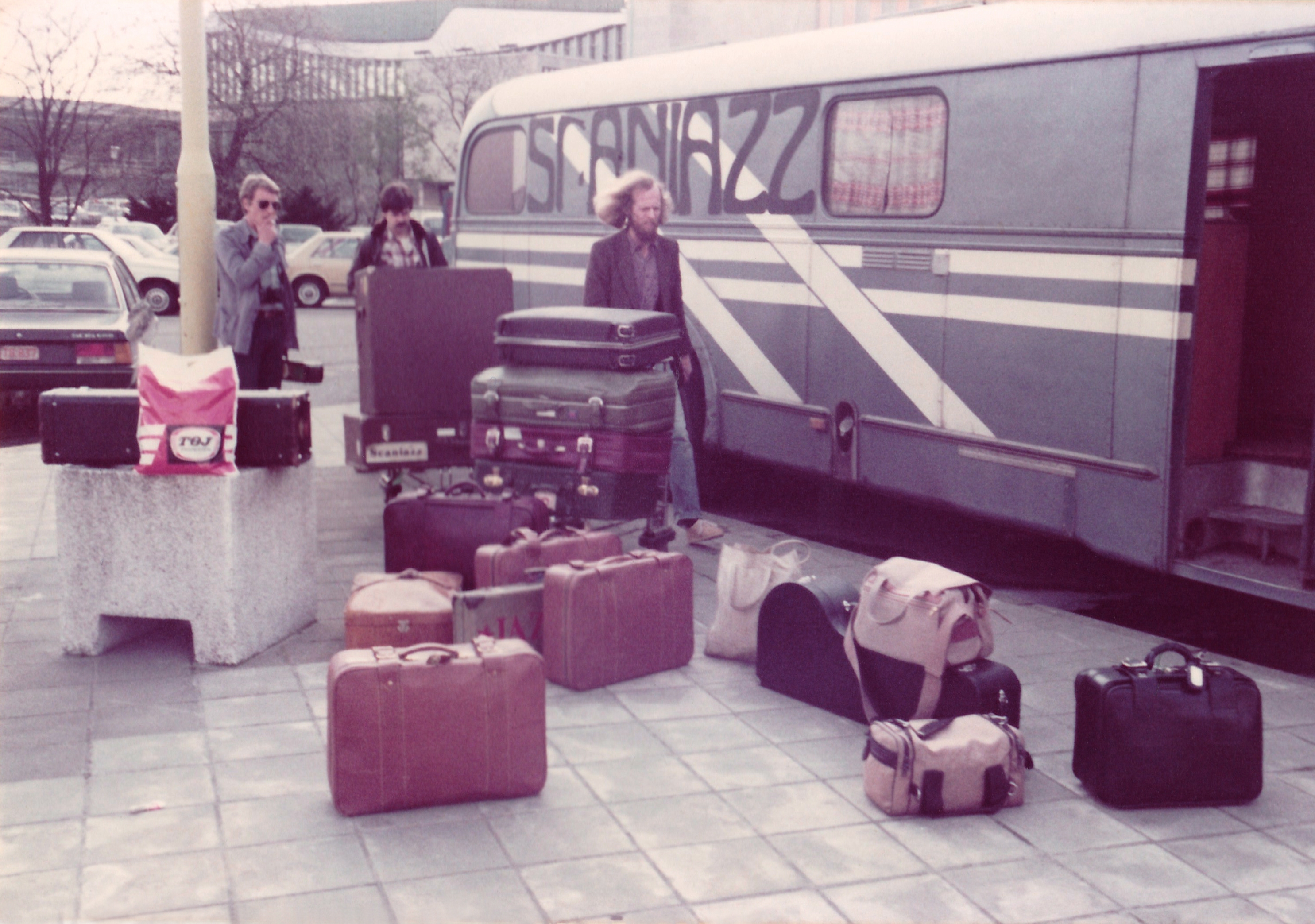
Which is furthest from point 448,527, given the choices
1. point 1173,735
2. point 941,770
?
point 1173,735

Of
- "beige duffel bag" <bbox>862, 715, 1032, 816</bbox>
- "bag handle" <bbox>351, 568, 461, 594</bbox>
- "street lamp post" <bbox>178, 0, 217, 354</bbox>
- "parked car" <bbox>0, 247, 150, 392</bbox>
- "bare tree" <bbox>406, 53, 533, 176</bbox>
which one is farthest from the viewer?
"bare tree" <bbox>406, 53, 533, 176</bbox>

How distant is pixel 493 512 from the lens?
6945 mm

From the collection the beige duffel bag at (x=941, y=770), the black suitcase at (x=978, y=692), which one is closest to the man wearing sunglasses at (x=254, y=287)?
the black suitcase at (x=978, y=692)

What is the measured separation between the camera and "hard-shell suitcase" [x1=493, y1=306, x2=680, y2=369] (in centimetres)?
753

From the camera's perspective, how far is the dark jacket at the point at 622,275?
319 inches

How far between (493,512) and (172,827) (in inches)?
106

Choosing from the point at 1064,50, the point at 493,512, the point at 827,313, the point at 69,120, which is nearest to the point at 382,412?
the point at 493,512

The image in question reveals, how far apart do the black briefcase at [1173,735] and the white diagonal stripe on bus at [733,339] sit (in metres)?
4.28

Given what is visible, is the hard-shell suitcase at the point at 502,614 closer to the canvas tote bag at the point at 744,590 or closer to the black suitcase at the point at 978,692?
the canvas tote bag at the point at 744,590

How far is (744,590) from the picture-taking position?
631 cm

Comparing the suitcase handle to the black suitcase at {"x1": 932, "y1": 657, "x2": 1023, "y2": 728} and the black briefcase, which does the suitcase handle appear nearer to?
the black briefcase

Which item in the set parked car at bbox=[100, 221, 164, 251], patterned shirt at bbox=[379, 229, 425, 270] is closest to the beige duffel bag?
patterned shirt at bbox=[379, 229, 425, 270]

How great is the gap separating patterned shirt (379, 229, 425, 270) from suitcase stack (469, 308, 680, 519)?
1.88m

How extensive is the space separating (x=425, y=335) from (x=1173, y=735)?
5224 millimetres
